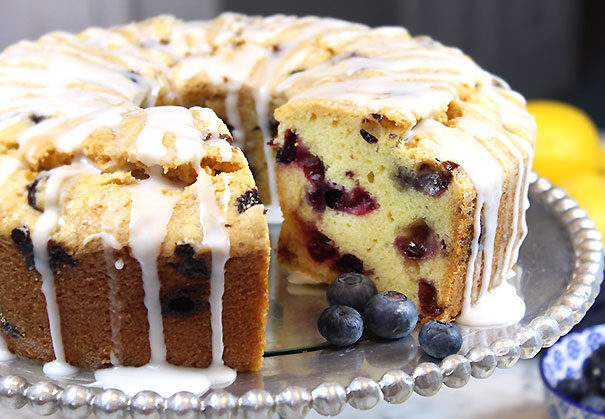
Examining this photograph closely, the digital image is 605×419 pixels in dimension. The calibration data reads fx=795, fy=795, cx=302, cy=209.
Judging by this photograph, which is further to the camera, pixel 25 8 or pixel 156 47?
pixel 25 8

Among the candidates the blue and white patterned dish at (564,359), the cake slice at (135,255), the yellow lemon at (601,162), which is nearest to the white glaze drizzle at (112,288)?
the cake slice at (135,255)

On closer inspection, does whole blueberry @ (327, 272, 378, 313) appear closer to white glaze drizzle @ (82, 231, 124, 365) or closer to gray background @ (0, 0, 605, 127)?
white glaze drizzle @ (82, 231, 124, 365)

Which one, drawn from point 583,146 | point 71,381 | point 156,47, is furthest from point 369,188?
point 583,146

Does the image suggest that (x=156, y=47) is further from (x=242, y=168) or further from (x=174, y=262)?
(x=174, y=262)

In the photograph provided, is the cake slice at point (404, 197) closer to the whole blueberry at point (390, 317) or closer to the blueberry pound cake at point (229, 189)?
the blueberry pound cake at point (229, 189)

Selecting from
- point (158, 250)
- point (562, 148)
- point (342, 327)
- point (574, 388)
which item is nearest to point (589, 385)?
point (574, 388)

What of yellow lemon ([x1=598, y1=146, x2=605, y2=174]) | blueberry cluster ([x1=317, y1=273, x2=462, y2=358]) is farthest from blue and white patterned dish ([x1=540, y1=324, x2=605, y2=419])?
yellow lemon ([x1=598, y1=146, x2=605, y2=174])
